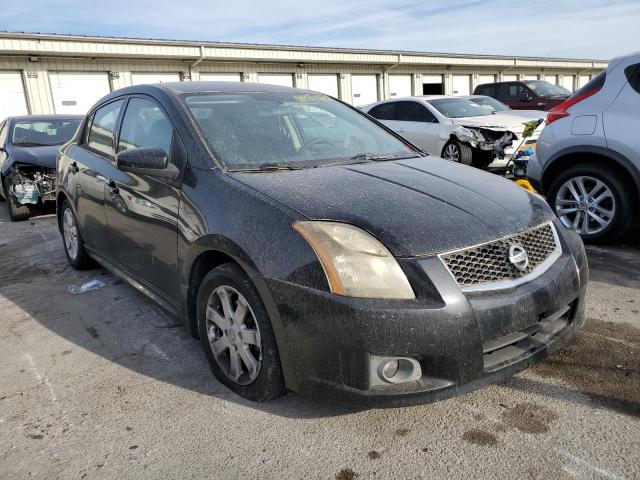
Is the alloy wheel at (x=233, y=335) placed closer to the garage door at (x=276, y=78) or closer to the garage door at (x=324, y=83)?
the garage door at (x=276, y=78)

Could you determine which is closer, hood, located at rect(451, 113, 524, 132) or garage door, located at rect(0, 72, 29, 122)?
hood, located at rect(451, 113, 524, 132)

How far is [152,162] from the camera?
2951 millimetres

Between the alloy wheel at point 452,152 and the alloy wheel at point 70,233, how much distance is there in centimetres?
→ 716

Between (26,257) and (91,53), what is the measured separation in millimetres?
13757

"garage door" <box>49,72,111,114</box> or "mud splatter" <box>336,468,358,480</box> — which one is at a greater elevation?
"garage door" <box>49,72,111,114</box>

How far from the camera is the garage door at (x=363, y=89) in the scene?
24.2 metres

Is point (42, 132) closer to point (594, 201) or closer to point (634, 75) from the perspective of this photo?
point (594, 201)

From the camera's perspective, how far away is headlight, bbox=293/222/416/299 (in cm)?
213

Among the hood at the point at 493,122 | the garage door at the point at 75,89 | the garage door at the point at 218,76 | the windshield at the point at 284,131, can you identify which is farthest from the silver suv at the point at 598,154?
the garage door at the point at 218,76

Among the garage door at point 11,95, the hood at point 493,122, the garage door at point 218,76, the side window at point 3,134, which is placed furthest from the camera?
the garage door at point 218,76

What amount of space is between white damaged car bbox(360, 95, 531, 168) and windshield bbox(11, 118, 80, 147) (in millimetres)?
6255

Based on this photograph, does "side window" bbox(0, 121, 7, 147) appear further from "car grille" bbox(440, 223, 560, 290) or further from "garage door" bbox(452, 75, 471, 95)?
"garage door" bbox(452, 75, 471, 95)

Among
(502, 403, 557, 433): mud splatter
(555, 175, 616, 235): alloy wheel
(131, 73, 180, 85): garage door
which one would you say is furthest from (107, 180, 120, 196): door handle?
(131, 73, 180, 85): garage door

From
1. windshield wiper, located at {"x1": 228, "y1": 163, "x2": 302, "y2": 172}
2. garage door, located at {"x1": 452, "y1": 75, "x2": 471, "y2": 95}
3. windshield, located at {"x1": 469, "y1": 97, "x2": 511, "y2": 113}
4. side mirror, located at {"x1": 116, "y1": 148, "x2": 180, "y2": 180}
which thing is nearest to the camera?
windshield wiper, located at {"x1": 228, "y1": 163, "x2": 302, "y2": 172}
